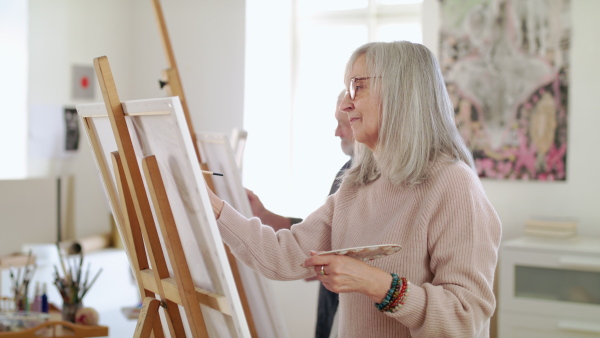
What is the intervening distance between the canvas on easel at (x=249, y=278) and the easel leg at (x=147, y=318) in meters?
0.82

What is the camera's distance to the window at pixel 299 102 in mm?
4598

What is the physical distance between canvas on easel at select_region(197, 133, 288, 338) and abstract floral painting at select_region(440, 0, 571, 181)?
1884mm

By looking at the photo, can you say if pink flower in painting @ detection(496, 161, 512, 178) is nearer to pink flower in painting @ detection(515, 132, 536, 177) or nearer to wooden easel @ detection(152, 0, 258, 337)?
pink flower in painting @ detection(515, 132, 536, 177)

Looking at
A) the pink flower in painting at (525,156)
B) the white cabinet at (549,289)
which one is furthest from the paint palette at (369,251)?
the pink flower in painting at (525,156)

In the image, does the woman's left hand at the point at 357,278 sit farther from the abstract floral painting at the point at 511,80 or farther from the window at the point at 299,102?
the window at the point at 299,102

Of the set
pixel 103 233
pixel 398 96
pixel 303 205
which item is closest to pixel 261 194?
pixel 303 205

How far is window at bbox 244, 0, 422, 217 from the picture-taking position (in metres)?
4.60

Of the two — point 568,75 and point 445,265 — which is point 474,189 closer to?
point 445,265

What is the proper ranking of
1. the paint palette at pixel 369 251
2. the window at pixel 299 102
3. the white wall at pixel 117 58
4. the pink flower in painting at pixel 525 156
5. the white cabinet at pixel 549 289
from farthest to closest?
the window at pixel 299 102, the white wall at pixel 117 58, the pink flower in painting at pixel 525 156, the white cabinet at pixel 549 289, the paint palette at pixel 369 251

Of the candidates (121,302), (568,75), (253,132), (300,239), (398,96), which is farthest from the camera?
(253,132)

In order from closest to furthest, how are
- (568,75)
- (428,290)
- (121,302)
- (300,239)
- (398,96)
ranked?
(428,290) < (398,96) < (300,239) < (568,75) < (121,302)

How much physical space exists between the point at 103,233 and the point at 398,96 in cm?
360

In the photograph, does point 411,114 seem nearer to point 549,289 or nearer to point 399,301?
point 399,301

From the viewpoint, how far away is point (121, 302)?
4.36 metres
